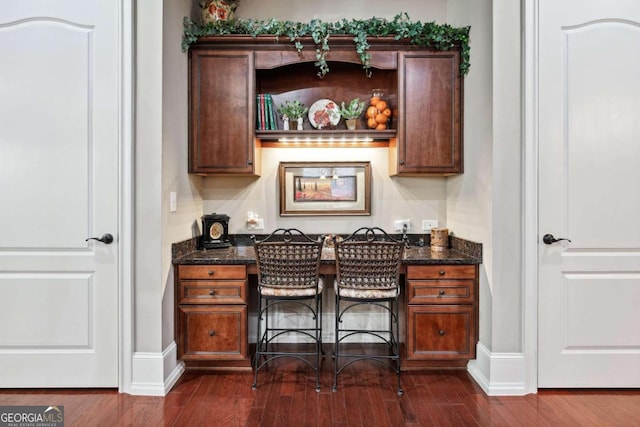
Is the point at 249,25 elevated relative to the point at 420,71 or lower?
elevated

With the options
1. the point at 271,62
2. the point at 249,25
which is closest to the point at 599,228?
the point at 271,62

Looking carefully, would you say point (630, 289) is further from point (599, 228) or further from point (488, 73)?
point (488, 73)

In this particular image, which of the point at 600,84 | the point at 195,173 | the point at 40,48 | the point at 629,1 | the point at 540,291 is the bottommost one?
the point at 540,291

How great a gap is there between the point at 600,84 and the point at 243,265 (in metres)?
2.66

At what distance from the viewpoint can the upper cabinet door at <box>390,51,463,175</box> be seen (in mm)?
2918

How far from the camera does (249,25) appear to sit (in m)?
2.87

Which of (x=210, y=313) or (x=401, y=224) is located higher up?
(x=401, y=224)

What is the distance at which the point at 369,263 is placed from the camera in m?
2.44

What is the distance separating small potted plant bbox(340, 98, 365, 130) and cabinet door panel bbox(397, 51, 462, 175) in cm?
33

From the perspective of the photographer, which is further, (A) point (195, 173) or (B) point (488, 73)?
(A) point (195, 173)

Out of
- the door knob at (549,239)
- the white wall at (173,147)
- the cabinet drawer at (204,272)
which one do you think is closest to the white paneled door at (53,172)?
the white wall at (173,147)

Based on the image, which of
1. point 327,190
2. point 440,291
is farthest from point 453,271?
point 327,190

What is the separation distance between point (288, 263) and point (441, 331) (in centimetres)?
120

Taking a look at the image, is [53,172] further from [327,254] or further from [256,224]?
[327,254]
